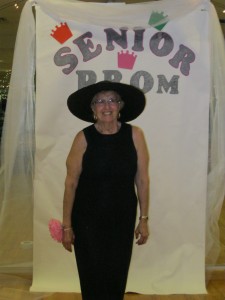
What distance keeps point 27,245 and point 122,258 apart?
996mm

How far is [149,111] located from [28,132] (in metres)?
0.73

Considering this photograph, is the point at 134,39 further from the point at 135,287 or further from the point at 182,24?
the point at 135,287

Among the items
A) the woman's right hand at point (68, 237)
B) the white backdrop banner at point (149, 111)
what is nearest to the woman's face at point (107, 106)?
the white backdrop banner at point (149, 111)

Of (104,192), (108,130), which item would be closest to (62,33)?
(108,130)

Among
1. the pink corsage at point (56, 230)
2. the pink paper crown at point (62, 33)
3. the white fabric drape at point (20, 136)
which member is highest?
the pink paper crown at point (62, 33)

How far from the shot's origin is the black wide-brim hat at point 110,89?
1.97 meters

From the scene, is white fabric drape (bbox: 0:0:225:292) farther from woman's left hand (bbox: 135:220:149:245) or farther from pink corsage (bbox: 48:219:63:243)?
woman's left hand (bbox: 135:220:149:245)

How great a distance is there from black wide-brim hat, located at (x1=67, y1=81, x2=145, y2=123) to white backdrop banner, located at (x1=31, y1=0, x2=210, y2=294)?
279 millimetres

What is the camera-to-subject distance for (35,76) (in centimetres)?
240

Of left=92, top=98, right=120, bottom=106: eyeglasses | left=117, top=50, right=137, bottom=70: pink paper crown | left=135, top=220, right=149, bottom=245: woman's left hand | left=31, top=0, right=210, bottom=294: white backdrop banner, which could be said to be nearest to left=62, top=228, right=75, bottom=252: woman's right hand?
left=135, top=220, right=149, bottom=245: woman's left hand

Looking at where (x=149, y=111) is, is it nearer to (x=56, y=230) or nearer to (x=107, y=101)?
(x=107, y=101)

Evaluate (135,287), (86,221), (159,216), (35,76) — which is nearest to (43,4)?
(35,76)

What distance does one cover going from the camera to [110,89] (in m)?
1.97

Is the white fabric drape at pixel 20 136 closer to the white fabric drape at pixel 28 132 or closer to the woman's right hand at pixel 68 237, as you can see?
the white fabric drape at pixel 28 132
